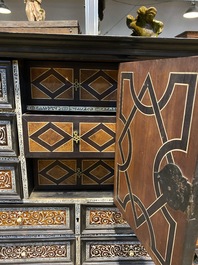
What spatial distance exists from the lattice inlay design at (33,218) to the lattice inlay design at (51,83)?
21.3 inches

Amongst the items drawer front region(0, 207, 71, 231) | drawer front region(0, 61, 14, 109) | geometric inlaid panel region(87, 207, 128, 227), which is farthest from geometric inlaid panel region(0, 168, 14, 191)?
geometric inlaid panel region(87, 207, 128, 227)

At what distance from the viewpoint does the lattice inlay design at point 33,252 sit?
3.19 ft

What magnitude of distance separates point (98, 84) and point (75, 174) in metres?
0.49

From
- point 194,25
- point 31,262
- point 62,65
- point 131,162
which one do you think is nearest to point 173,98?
point 131,162

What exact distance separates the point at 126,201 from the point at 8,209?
1.83ft

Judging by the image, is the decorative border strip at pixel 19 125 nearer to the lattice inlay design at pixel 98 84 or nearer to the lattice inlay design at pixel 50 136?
the lattice inlay design at pixel 50 136

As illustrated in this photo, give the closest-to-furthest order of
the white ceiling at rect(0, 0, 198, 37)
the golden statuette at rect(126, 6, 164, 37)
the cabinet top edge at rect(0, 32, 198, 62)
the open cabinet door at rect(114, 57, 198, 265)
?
the open cabinet door at rect(114, 57, 198, 265) < the cabinet top edge at rect(0, 32, 198, 62) < the golden statuette at rect(126, 6, 164, 37) < the white ceiling at rect(0, 0, 198, 37)

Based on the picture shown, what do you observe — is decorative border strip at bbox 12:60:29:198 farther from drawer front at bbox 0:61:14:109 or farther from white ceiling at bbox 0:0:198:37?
white ceiling at bbox 0:0:198:37

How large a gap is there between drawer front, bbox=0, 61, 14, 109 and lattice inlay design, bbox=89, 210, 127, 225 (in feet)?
2.04

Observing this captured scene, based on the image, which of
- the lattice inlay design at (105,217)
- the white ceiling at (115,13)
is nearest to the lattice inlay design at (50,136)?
the lattice inlay design at (105,217)

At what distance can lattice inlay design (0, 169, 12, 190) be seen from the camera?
88 cm

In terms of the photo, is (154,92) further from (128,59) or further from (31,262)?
(31,262)

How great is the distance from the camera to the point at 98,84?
881 millimetres

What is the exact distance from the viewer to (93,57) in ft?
2.50
